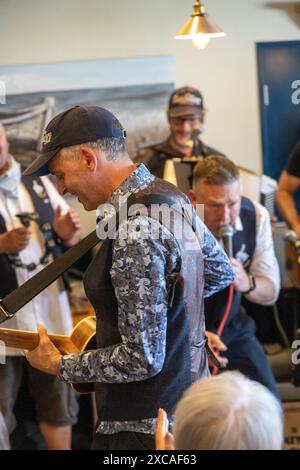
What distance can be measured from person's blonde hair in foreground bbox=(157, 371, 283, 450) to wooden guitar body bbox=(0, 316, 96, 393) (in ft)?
2.52

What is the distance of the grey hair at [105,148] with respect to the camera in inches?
72.8

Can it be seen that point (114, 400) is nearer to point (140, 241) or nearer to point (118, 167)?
point (140, 241)

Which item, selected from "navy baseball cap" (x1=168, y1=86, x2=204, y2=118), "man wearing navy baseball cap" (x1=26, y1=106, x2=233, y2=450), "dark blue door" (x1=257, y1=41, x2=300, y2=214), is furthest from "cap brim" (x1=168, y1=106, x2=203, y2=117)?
"man wearing navy baseball cap" (x1=26, y1=106, x2=233, y2=450)

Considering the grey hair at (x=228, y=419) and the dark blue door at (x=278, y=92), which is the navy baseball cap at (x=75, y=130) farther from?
the dark blue door at (x=278, y=92)

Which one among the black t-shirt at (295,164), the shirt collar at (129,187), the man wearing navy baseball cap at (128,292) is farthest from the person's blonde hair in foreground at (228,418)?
the black t-shirt at (295,164)

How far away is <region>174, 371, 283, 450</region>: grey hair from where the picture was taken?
1.28m

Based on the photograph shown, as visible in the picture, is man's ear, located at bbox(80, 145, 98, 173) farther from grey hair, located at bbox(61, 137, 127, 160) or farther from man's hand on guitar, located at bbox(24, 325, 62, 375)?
man's hand on guitar, located at bbox(24, 325, 62, 375)

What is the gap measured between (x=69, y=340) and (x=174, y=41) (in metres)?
3.18

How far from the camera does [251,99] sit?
511cm

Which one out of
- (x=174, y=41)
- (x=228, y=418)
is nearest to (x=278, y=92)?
(x=174, y=41)

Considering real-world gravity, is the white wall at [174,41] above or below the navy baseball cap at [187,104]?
above

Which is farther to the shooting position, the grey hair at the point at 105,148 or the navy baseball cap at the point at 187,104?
the navy baseball cap at the point at 187,104

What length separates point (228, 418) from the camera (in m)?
1.28

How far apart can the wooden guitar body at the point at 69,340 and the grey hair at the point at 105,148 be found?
0.51m
